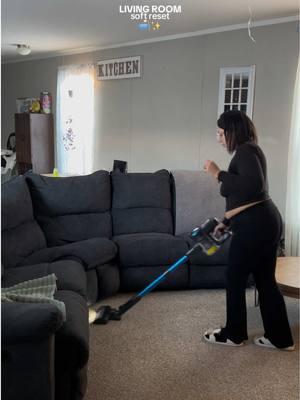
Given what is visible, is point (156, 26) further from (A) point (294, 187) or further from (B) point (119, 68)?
(A) point (294, 187)

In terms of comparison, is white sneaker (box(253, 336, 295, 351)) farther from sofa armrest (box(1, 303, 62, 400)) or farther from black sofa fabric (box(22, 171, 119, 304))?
sofa armrest (box(1, 303, 62, 400))

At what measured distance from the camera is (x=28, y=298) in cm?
161

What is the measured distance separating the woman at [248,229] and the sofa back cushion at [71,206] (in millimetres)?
1251

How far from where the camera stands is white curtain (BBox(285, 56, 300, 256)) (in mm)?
3695

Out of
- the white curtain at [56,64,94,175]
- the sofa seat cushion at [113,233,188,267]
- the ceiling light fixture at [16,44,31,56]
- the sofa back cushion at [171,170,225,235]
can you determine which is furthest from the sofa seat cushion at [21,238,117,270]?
the ceiling light fixture at [16,44,31,56]

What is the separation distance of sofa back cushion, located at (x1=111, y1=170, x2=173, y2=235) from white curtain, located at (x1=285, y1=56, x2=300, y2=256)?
3.99 feet

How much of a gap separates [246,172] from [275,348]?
1.04m

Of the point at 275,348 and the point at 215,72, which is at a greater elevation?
the point at 215,72

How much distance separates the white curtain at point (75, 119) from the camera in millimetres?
5871

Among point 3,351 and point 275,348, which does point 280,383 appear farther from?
point 3,351

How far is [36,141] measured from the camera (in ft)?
21.5

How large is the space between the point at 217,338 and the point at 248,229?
0.70 metres

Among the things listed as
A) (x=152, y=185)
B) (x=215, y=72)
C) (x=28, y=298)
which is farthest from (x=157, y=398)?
(x=215, y=72)

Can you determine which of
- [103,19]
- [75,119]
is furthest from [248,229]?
[75,119]
